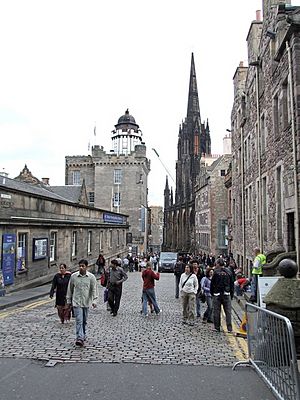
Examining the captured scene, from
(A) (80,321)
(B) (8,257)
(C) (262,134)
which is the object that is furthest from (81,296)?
(C) (262,134)

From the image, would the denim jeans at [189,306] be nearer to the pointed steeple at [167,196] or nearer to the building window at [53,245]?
the building window at [53,245]

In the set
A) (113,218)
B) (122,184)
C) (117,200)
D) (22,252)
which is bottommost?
(22,252)

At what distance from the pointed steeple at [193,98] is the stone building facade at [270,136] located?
2715 inches

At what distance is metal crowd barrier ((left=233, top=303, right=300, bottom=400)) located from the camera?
13.4 feet

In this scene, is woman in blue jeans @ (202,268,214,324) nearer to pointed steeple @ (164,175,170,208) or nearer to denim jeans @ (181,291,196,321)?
denim jeans @ (181,291,196,321)

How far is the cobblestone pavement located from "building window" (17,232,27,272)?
16.2 ft

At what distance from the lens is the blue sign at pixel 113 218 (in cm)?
3340

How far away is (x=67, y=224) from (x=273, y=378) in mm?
17958

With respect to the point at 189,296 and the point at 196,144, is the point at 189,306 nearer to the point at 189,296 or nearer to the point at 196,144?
the point at 189,296

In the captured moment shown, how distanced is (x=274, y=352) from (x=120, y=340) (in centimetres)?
349

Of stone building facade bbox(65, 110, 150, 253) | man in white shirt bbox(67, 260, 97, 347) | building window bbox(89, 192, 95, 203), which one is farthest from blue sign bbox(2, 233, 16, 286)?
building window bbox(89, 192, 95, 203)

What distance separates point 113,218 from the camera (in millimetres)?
36250

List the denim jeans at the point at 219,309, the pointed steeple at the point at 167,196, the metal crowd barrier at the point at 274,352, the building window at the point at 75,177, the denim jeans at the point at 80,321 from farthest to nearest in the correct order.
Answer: the pointed steeple at the point at 167,196 < the building window at the point at 75,177 < the denim jeans at the point at 219,309 < the denim jeans at the point at 80,321 < the metal crowd barrier at the point at 274,352

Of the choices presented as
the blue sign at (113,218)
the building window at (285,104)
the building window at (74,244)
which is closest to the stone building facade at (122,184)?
the blue sign at (113,218)
